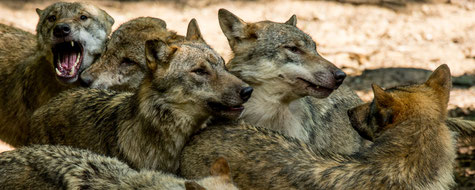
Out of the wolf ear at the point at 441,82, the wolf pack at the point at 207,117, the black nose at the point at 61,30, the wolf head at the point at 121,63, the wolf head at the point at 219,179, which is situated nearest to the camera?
the wolf head at the point at 219,179

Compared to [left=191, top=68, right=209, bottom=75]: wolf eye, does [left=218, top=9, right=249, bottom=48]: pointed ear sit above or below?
above

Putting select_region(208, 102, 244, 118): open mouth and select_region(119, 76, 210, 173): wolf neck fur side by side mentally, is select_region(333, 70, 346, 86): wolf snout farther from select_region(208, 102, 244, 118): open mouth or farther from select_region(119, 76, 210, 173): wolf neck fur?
select_region(119, 76, 210, 173): wolf neck fur

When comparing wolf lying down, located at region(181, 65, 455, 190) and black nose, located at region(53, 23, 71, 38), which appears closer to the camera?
wolf lying down, located at region(181, 65, 455, 190)

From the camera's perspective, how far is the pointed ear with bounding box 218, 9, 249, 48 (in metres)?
8.54

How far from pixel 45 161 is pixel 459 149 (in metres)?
5.88

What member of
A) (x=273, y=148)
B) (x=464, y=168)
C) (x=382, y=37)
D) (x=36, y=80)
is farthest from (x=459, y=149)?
(x=36, y=80)

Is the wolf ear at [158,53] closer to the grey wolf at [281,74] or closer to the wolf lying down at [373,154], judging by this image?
the wolf lying down at [373,154]

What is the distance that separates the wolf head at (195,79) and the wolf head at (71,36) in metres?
1.94

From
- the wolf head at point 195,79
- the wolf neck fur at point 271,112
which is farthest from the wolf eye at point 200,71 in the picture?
the wolf neck fur at point 271,112

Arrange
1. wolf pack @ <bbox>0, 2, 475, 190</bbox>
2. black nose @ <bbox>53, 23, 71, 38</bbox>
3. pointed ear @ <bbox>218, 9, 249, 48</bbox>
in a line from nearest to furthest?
wolf pack @ <bbox>0, 2, 475, 190</bbox> → pointed ear @ <bbox>218, 9, 249, 48</bbox> → black nose @ <bbox>53, 23, 71, 38</bbox>

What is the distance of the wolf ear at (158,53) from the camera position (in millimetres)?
7520

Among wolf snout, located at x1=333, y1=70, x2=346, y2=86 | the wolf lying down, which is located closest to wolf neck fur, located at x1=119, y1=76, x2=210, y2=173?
the wolf lying down

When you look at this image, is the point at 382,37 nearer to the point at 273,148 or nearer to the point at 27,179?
the point at 273,148

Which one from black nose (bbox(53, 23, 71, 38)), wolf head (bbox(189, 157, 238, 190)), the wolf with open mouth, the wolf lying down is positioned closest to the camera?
wolf head (bbox(189, 157, 238, 190))
